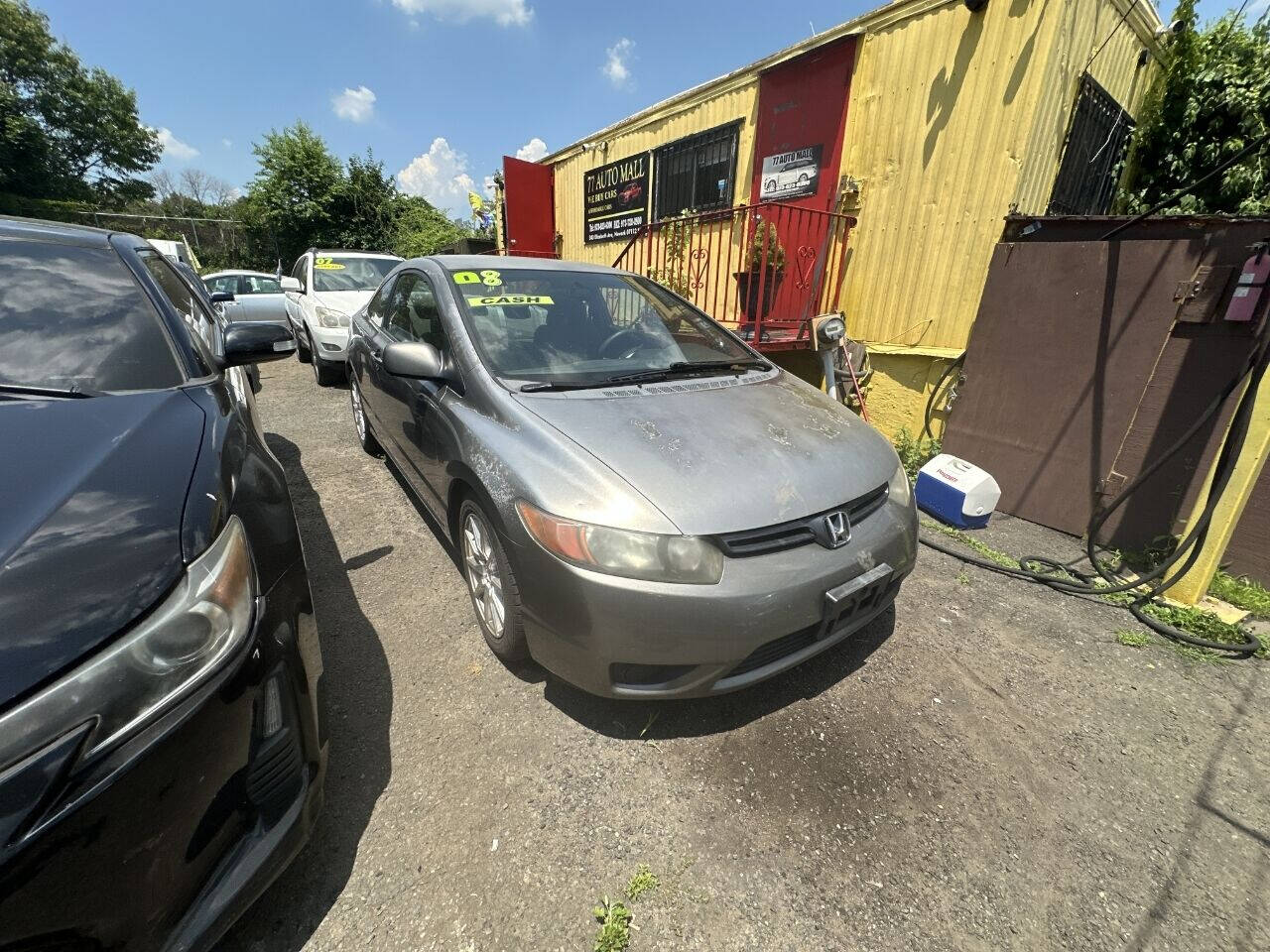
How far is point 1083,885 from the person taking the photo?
1496 millimetres

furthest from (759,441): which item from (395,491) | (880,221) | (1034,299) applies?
(880,221)

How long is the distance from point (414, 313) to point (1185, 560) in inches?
173

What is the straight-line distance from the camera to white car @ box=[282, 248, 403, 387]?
589cm

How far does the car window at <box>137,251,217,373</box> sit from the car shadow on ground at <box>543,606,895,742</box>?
1815mm

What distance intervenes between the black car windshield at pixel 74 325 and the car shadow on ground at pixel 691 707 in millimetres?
1765

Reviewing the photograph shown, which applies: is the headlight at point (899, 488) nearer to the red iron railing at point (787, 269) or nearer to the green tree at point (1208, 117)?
the red iron railing at point (787, 269)

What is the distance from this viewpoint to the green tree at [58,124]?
68.4ft

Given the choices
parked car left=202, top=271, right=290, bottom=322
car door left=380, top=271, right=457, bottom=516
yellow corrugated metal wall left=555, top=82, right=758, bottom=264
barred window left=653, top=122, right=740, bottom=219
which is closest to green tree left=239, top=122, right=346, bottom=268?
parked car left=202, top=271, right=290, bottom=322

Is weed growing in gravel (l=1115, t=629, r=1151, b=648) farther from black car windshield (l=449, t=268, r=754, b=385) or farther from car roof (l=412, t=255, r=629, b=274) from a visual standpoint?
car roof (l=412, t=255, r=629, b=274)

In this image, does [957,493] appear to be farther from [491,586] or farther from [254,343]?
[254,343]

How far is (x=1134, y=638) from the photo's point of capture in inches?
100

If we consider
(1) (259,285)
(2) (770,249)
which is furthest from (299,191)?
(2) (770,249)

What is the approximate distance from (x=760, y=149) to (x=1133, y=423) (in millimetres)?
4329

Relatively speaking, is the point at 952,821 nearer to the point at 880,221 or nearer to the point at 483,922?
the point at 483,922
